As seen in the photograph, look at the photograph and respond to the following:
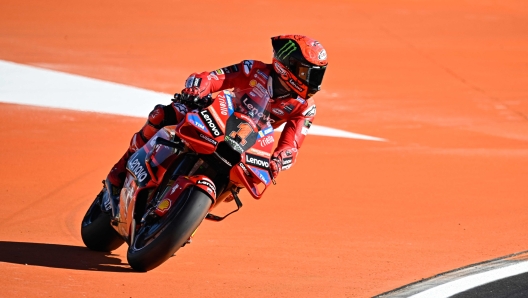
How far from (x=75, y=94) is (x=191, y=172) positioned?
9609mm

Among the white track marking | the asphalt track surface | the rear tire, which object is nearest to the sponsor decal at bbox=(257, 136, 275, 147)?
the asphalt track surface

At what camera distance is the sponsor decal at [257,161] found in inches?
272

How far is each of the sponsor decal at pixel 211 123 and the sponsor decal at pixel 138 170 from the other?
0.79m

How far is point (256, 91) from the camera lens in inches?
296

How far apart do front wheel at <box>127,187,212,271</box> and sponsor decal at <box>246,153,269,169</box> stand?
46 centimetres

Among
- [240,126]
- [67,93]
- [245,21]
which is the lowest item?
[245,21]

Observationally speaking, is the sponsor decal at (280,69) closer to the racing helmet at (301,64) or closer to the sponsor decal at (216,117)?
the racing helmet at (301,64)

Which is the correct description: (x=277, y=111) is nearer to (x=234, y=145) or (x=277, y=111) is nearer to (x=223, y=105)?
(x=223, y=105)

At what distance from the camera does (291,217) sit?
1013 cm

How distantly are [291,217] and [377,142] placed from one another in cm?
461

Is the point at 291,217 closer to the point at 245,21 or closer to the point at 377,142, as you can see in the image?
the point at 377,142

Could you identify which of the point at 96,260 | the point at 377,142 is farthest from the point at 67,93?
the point at 96,260

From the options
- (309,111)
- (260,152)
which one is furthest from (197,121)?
(309,111)

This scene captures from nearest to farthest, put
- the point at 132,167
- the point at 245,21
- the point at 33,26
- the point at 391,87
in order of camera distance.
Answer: the point at 132,167
the point at 391,87
the point at 33,26
the point at 245,21
